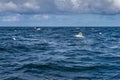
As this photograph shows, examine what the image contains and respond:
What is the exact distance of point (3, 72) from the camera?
23516mm

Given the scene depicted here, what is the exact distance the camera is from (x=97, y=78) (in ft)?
71.5

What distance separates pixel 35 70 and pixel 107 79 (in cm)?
682

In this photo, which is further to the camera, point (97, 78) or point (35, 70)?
point (35, 70)

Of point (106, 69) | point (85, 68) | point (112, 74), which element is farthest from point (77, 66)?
point (112, 74)

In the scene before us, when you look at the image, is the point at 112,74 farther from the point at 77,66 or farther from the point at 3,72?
the point at 3,72

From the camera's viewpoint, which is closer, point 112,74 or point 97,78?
point 97,78

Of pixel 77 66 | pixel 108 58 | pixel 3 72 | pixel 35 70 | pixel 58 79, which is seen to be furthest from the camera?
pixel 108 58

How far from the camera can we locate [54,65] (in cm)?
2811

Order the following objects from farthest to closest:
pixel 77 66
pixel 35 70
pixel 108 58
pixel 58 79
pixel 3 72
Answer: pixel 108 58, pixel 77 66, pixel 35 70, pixel 3 72, pixel 58 79

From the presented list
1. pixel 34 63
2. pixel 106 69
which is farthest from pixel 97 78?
pixel 34 63

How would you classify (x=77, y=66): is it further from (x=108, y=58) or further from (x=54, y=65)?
(x=108, y=58)

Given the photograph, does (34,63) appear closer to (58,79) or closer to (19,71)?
(19,71)

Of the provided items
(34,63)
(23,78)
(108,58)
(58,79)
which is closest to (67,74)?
(58,79)

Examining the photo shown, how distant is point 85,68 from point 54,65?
3.05 metres
